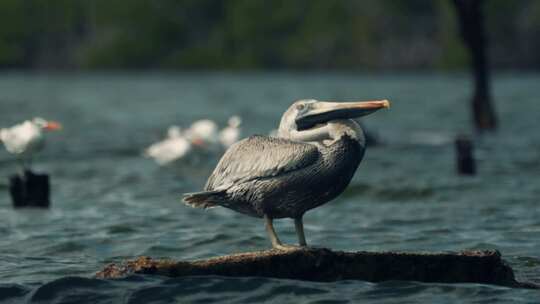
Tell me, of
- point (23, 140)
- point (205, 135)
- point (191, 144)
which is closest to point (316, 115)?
point (23, 140)

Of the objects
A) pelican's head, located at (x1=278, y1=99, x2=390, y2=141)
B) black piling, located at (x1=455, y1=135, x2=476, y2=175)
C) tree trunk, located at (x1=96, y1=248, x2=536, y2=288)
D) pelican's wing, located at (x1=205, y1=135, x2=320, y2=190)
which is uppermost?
black piling, located at (x1=455, y1=135, x2=476, y2=175)

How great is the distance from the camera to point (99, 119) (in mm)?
39938

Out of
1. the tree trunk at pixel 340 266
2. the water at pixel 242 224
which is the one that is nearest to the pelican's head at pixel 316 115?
the tree trunk at pixel 340 266

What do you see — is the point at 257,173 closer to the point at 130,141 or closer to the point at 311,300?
the point at 311,300

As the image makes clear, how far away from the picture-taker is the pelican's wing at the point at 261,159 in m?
8.44

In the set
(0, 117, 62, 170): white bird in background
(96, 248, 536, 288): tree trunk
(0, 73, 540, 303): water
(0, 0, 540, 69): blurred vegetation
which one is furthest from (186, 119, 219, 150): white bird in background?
(0, 0, 540, 69): blurred vegetation

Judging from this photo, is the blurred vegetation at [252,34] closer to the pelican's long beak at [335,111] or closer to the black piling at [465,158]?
the black piling at [465,158]

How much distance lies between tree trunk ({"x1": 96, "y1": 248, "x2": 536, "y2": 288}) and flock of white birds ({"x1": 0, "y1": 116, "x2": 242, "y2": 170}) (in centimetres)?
629

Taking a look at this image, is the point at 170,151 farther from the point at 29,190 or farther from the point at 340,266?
the point at 340,266

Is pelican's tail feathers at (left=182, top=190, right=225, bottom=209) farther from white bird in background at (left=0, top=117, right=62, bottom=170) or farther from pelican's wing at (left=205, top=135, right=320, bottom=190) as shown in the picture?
white bird in background at (left=0, top=117, right=62, bottom=170)

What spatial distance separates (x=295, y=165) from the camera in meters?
8.42

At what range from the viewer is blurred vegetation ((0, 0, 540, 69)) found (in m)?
126

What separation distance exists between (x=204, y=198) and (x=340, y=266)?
1031 millimetres

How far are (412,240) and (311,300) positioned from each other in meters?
3.64
